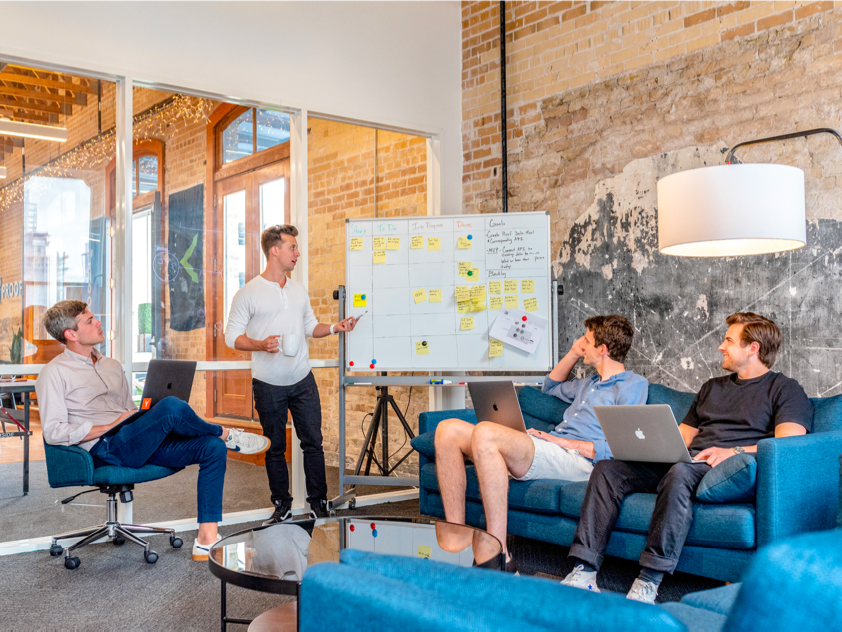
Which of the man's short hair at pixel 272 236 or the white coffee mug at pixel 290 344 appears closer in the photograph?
the white coffee mug at pixel 290 344

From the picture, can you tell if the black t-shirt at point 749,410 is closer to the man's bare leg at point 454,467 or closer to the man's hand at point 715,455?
the man's hand at point 715,455

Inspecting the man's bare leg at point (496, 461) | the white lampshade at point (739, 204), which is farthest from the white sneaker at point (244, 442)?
the white lampshade at point (739, 204)

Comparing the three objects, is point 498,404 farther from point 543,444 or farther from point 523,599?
point 523,599

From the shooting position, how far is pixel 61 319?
11.4 ft

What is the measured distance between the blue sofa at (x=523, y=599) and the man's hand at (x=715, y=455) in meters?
2.08

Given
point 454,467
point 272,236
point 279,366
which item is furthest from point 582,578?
point 272,236

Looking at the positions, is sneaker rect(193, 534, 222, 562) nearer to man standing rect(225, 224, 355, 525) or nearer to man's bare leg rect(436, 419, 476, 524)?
man standing rect(225, 224, 355, 525)

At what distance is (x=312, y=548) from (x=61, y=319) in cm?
194

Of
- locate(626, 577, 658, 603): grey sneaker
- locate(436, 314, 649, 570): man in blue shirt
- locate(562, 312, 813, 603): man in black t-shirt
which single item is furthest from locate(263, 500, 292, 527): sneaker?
locate(626, 577, 658, 603): grey sneaker

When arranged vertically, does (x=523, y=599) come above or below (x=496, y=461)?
above

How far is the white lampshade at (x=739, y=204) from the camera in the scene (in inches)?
111

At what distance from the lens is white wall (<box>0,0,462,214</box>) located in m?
3.92

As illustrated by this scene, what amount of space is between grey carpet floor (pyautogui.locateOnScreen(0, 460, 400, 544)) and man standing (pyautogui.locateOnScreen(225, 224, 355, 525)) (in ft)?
1.58

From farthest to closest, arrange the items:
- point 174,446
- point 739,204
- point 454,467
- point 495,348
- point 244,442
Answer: point 495,348, point 244,442, point 174,446, point 454,467, point 739,204
